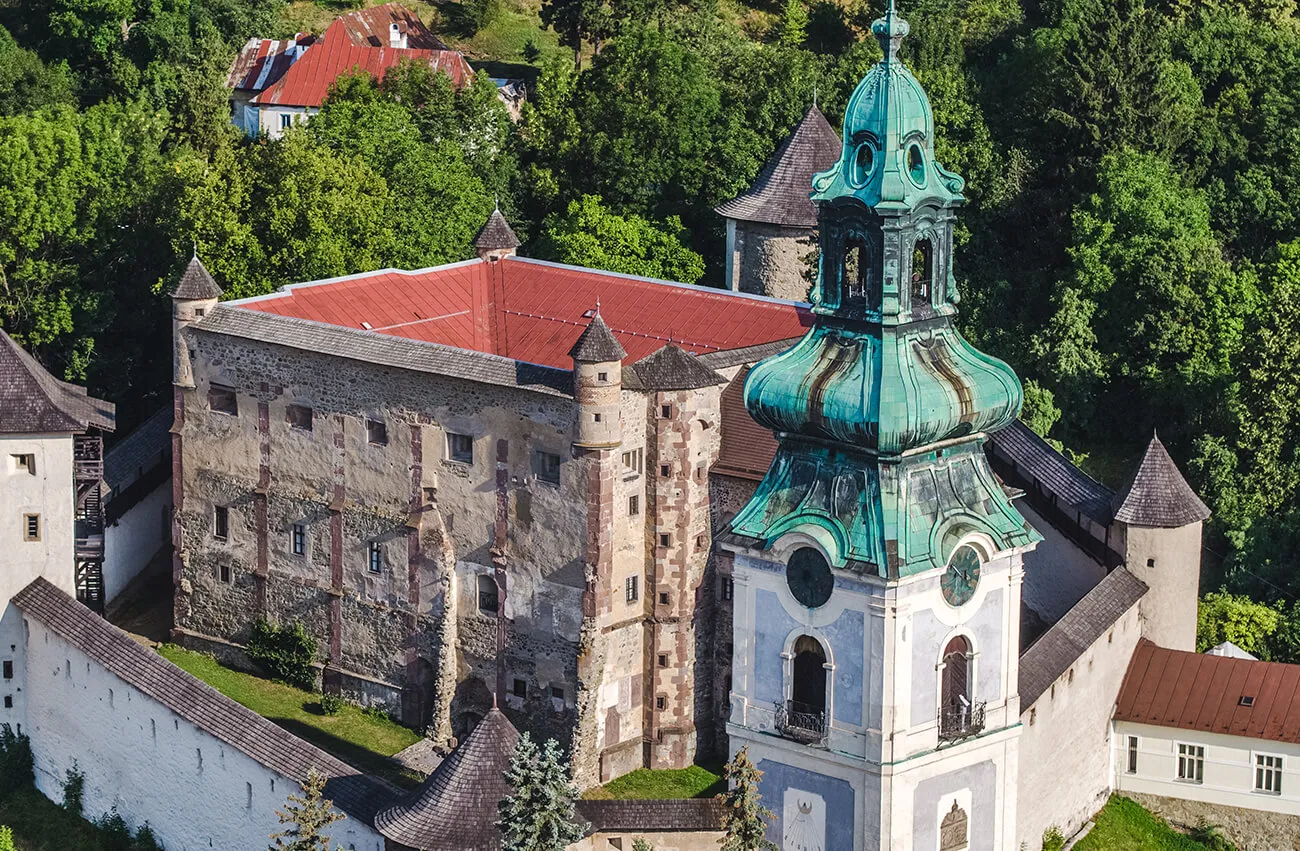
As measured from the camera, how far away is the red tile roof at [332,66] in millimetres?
101500

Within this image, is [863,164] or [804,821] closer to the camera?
[863,164]

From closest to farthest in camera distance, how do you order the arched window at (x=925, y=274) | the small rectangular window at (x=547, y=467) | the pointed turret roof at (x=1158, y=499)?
the arched window at (x=925, y=274) < the small rectangular window at (x=547, y=467) < the pointed turret roof at (x=1158, y=499)

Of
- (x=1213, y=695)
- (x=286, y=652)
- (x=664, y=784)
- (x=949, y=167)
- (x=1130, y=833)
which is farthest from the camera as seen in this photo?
(x=949, y=167)

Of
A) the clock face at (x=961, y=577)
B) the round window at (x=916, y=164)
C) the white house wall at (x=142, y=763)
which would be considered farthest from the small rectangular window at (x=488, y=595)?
the round window at (x=916, y=164)

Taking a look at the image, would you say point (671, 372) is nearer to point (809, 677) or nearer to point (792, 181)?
point (792, 181)

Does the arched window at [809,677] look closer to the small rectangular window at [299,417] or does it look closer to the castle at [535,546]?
the castle at [535,546]

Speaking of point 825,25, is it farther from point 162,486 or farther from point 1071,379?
point 162,486

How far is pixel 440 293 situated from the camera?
76812 mm

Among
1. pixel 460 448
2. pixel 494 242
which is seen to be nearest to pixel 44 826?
pixel 460 448

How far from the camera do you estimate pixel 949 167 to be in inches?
3484

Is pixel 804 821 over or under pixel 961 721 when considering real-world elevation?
under

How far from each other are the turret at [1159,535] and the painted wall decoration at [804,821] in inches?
974

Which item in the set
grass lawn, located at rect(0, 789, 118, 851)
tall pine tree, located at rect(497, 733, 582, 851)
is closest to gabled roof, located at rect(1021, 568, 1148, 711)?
tall pine tree, located at rect(497, 733, 582, 851)

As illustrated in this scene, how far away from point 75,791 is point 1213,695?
26667mm
